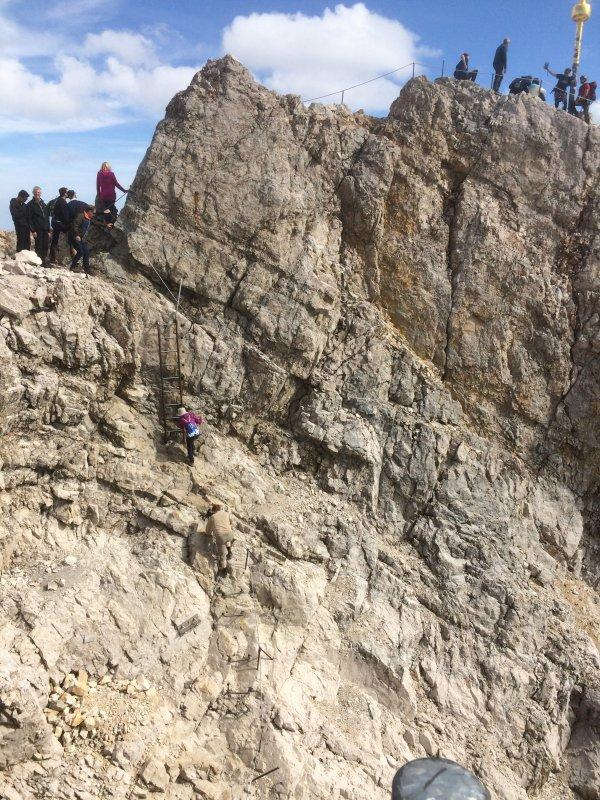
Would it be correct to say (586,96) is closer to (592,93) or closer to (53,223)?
(592,93)

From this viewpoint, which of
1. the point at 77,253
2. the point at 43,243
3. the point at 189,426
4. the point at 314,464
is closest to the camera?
the point at 189,426

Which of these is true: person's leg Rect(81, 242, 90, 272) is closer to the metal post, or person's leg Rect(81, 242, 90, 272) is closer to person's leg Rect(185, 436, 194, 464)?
the metal post

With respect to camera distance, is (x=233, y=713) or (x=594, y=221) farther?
(x=594, y=221)

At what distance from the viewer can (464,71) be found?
727 inches

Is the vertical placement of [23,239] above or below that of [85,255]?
above

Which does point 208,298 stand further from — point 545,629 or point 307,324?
point 545,629

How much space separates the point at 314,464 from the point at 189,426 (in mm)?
3663

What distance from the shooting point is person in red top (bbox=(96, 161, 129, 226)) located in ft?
57.3

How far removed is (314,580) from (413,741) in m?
3.91

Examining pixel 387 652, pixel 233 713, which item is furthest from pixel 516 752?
pixel 233 713

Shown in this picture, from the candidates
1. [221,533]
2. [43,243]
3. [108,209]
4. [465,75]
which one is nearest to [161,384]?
[221,533]

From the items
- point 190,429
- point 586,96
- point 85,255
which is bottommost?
point 190,429

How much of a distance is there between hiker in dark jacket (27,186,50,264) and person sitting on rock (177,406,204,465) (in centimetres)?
563

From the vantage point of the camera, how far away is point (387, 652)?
14.2 metres
